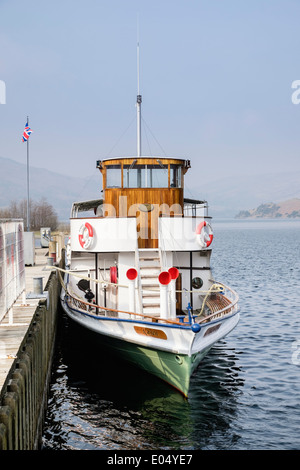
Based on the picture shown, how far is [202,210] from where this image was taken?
66.2 ft

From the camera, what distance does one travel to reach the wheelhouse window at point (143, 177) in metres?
19.9

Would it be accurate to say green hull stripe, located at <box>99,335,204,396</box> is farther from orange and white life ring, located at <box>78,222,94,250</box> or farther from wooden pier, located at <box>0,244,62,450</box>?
orange and white life ring, located at <box>78,222,94,250</box>

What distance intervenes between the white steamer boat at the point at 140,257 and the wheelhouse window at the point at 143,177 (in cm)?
4

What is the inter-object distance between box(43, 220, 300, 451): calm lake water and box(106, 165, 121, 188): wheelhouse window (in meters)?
6.35

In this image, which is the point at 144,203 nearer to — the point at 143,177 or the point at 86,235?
the point at 143,177

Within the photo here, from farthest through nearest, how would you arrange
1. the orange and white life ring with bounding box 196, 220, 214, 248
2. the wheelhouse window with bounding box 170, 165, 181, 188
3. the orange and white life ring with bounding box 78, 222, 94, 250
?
1. the wheelhouse window with bounding box 170, 165, 181, 188
2. the orange and white life ring with bounding box 196, 220, 214, 248
3. the orange and white life ring with bounding box 78, 222, 94, 250

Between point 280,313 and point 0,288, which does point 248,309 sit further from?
point 0,288

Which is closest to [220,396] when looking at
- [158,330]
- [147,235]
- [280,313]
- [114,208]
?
[158,330]

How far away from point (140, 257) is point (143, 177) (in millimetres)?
3088

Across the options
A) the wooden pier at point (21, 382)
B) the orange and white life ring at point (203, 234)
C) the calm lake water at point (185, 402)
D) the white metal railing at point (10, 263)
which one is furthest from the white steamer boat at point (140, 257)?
the wooden pier at point (21, 382)

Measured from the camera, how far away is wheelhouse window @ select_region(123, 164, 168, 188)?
65.2ft

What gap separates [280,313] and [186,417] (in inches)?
646

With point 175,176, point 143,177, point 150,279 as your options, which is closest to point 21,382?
point 150,279

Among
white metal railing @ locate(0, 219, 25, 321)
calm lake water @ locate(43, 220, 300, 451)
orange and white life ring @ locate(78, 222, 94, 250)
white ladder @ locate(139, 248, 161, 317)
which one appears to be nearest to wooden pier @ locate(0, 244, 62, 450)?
white metal railing @ locate(0, 219, 25, 321)
